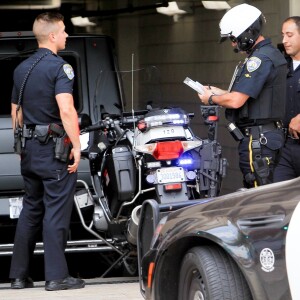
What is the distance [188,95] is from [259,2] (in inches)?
103

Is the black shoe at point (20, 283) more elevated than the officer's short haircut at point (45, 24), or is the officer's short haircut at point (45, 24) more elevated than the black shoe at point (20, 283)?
the officer's short haircut at point (45, 24)

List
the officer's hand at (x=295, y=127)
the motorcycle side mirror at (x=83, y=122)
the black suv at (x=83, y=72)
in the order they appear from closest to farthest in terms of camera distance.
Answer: the motorcycle side mirror at (x=83, y=122), the officer's hand at (x=295, y=127), the black suv at (x=83, y=72)

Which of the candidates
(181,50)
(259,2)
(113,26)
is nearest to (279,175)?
(259,2)

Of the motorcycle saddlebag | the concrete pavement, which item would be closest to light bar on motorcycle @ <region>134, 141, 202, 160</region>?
the motorcycle saddlebag

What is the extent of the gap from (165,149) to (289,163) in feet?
4.76

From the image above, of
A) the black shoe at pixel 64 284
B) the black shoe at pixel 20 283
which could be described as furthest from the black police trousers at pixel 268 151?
the black shoe at pixel 20 283

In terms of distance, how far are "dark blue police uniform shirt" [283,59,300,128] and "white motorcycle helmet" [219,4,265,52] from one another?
1.01 m

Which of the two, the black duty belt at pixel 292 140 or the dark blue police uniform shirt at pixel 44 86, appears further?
the black duty belt at pixel 292 140

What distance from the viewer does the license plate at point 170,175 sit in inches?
291

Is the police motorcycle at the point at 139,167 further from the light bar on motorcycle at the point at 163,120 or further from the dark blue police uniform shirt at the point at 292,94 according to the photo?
the dark blue police uniform shirt at the point at 292,94

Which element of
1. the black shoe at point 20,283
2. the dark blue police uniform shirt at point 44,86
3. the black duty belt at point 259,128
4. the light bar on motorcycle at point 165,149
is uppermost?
the dark blue police uniform shirt at point 44,86

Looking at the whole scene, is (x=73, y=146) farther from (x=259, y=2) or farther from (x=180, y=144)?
(x=259, y=2)

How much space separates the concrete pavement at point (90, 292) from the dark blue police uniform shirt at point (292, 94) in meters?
1.86

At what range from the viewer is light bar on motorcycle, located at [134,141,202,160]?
737 centimetres
